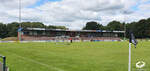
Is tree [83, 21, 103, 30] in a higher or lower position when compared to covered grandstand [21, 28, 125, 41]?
higher

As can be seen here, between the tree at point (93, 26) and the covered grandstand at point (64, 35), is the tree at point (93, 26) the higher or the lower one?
the higher one

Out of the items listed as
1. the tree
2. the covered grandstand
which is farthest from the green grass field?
the tree

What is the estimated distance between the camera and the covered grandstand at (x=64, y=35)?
7250 centimetres

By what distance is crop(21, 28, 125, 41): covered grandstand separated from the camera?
72500 mm

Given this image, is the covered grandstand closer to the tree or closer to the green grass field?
the tree

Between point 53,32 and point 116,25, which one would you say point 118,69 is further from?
point 116,25

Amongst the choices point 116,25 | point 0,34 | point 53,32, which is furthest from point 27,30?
point 116,25

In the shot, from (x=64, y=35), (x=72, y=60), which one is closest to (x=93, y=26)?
(x=64, y=35)

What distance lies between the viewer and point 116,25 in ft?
414

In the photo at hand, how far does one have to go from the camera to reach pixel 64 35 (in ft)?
278

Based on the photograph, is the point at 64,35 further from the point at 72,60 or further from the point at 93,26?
the point at 72,60

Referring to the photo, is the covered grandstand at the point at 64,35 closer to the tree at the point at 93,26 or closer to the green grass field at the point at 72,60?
the tree at the point at 93,26

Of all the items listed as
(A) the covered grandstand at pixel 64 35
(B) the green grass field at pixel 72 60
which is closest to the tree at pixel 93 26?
(A) the covered grandstand at pixel 64 35

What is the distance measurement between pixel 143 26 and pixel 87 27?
1930 inches
